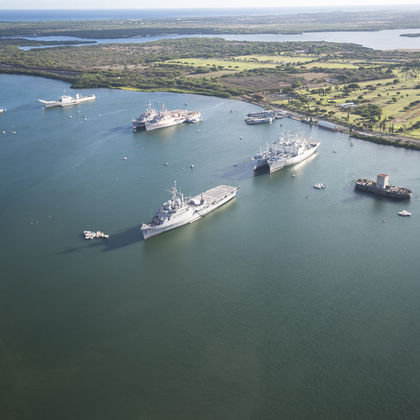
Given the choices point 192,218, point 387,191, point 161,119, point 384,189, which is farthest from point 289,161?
point 161,119

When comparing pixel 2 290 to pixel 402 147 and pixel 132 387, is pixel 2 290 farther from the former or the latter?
pixel 402 147

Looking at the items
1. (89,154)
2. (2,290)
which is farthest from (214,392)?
(89,154)

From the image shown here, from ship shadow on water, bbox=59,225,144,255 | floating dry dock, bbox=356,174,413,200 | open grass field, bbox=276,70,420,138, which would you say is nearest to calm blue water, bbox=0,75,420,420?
ship shadow on water, bbox=59,225,144,255

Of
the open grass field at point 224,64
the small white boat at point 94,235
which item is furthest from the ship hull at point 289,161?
the open grass field at point 224,64

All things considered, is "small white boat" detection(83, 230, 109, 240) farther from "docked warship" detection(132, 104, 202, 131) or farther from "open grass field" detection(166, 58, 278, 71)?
"open grass field" detection(166, 58, 278, 71)

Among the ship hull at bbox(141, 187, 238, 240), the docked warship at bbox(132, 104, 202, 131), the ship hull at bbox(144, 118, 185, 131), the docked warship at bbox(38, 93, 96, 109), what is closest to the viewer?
the ship hull at bbox(141, 187, 238, 240)

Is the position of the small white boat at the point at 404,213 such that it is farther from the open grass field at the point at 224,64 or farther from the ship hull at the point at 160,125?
the open grass field at the point at 224,64

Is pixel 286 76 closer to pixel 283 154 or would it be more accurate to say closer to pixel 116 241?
pixel 283 154
